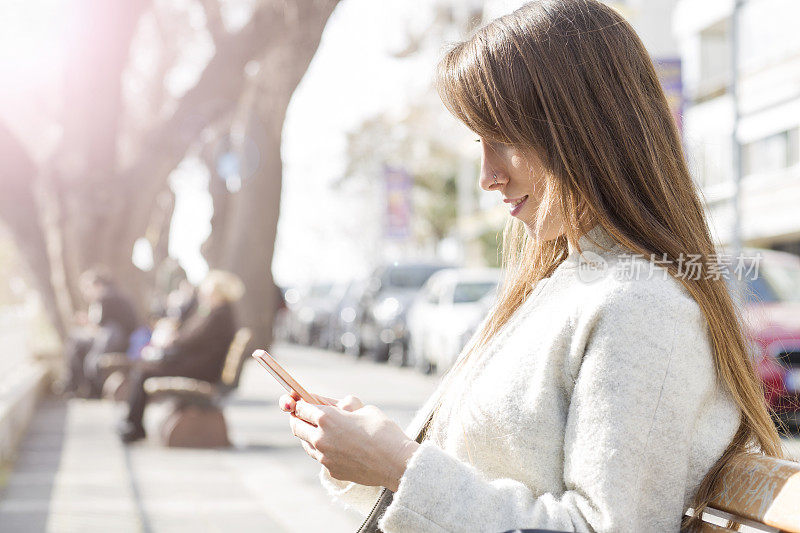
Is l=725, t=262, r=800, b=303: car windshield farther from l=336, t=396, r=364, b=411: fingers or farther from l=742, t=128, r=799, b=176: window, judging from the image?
l=742, t=128, r=799, b=176: window

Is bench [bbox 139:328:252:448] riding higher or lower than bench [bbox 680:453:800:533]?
lower

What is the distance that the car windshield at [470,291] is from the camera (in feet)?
62.0

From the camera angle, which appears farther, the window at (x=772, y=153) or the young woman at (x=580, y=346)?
the window at (x=772, y=153)

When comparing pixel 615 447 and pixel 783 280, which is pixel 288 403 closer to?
pixel 615 447

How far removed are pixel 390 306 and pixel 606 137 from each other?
69.0 ft

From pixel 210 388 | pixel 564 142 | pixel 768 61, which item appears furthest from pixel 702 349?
pixel 768 61

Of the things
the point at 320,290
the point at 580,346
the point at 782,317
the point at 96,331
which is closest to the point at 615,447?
the point at 580,346

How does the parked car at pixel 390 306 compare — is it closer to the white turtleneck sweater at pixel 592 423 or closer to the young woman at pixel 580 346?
the young woman at pixel 580 346

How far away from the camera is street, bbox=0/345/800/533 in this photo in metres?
6.54

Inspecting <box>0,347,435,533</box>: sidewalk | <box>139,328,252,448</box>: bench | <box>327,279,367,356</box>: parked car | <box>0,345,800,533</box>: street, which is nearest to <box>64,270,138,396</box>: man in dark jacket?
<box>0,345,800,533</box>: street

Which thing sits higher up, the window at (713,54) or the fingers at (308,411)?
the window at (713,54)

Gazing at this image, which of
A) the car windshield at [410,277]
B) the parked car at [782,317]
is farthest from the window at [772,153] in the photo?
the parked car at [782,317]

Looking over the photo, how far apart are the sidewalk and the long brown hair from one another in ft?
15.1

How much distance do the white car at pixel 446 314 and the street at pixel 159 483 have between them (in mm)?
4379
